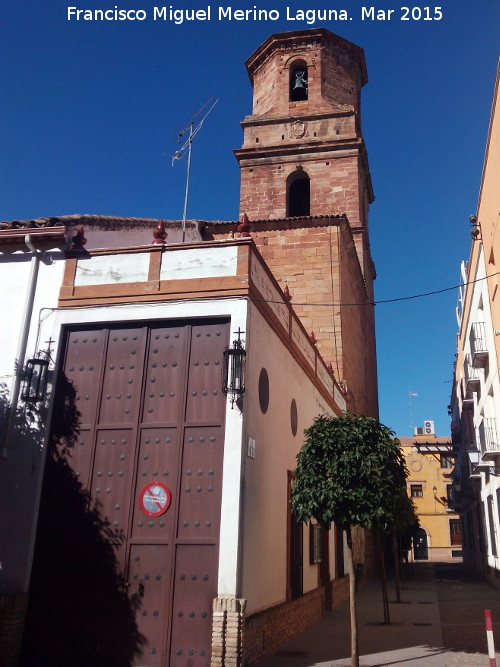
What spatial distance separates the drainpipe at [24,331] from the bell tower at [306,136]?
13.4m

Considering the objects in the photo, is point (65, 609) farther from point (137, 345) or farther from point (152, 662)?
point (137, 345)

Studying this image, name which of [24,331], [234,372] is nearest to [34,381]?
[24,331]

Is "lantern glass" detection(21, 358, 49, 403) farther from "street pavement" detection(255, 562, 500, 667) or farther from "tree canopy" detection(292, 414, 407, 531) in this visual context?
"street pavement" detection(255, 562, 500, 667)

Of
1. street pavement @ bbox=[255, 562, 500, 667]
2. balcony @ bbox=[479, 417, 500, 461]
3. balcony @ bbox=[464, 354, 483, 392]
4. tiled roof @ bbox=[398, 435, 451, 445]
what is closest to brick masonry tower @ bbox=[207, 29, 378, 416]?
balcony @ bbox=[464, 354, 483, 392]

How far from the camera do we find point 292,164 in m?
23.2

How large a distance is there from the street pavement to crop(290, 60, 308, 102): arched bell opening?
1882 centimetres

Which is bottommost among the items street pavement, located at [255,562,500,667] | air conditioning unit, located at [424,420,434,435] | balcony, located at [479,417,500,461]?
street pavement, located at [255,562,500,667]

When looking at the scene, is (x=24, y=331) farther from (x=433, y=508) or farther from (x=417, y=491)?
(x=417, y=491)

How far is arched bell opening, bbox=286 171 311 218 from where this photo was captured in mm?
23734

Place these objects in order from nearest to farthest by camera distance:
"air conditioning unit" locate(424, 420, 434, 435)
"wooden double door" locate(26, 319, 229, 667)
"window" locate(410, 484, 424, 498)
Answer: "wooden double door" locate(26, 319, 229, 667), "window" locate(410, 484, 424, 498), "air conditioning unit" locate(424, 420, 434, 435)

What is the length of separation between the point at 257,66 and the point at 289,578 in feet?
73.9

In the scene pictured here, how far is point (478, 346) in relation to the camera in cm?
1972

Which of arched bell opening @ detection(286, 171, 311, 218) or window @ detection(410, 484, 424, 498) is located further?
window @ detection(410, 484, 424, 498)

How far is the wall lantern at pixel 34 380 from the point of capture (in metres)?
8.63
